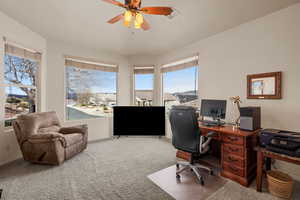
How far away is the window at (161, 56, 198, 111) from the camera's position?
3.36 meters

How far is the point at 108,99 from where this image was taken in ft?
13.4

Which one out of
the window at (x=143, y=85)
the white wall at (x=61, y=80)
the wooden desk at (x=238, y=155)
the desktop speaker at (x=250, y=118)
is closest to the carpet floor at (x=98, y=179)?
the wooden desk at (x=238, y=155)

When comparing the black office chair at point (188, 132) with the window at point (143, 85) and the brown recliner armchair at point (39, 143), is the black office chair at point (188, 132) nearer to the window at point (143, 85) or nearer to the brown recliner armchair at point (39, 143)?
the brown recliner armchair at point (39, 143)

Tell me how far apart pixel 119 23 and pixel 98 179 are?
8.89ft

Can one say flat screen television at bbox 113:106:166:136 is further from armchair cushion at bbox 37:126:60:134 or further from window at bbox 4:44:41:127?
window at bbox 4:44:41:127

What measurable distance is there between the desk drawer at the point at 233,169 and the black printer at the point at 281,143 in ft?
1.54

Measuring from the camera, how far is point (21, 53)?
268 cm

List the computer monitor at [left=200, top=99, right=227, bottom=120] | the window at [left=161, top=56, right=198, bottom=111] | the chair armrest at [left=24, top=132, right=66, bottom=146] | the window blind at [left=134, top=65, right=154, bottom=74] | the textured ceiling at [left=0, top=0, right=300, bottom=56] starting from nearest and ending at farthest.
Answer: the textured ceiling at [left=0, top=0, right=300, bottom=56] < the chair armrest at [left=24, top=132, right=66, bottom=146] < the computer monitor at [left=200, top=99, right=227, bottom=120] < the window at [left=161, top=56, right=198, bottom=111] < the window blind at [left=134, top=65, right=154, bottom=74]

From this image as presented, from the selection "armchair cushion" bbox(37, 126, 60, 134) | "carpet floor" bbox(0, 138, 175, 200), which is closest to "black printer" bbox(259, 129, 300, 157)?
"carpet floor" bbox(0, 138, 175, 200)

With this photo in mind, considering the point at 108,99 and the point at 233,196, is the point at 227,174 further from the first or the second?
the point at 108,99

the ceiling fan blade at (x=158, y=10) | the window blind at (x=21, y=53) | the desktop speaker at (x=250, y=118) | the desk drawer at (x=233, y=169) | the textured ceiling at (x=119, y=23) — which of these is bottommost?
the desk drawer at (x=233, y=169)

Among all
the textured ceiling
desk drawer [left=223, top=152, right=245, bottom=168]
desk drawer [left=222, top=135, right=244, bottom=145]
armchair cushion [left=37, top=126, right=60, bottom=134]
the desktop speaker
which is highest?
the textured ceiling

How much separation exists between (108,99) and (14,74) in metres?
2.12

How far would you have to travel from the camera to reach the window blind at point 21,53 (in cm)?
248
